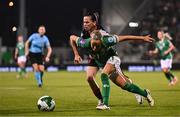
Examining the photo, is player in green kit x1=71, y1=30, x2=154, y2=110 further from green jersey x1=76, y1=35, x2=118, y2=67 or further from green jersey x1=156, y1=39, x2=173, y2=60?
green jersey x1=156, y1=39, x2=173, y2=60

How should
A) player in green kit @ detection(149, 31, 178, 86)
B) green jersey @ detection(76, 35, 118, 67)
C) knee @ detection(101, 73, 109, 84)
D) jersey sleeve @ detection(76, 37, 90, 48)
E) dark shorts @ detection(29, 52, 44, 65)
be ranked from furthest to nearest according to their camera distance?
player in green kit @ detection(149, 31, 178, 86) → dark shorts @ detection(29, 52, 44, 65) → knee @ detection(101, 73, 109, 84) → jersey sleeve @ detection(76, 37, 90, 48) → green jersey @ detection(76, 35, 118, 67)

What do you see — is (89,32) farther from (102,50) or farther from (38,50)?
(38,50)

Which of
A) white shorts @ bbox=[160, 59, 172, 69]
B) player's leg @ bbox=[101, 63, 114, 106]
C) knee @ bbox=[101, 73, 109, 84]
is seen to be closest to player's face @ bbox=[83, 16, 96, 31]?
player's leg @ bbox=[101, 63, 114, 106]

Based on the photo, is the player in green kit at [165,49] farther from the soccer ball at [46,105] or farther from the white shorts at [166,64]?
the soccer ball at [46,105]

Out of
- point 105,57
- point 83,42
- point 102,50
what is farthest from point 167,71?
point 83,42

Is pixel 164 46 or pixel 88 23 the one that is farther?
pixel 164 46

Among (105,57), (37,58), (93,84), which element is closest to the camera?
(105,57)

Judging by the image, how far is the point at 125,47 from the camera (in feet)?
131

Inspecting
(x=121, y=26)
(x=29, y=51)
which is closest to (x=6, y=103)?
(x=29, y=51)

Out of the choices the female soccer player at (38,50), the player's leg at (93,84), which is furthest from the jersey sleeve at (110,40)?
the female soccer player at (38,50)

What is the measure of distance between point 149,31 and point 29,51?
1907 centimetres

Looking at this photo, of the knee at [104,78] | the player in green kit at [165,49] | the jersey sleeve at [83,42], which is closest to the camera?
the jersey sleeve at [83,42]

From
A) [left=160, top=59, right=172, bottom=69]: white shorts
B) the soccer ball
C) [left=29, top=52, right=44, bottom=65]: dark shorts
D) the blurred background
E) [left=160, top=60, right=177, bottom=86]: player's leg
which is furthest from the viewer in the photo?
the blurred background

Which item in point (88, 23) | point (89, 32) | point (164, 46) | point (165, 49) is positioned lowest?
point (165, 49)
